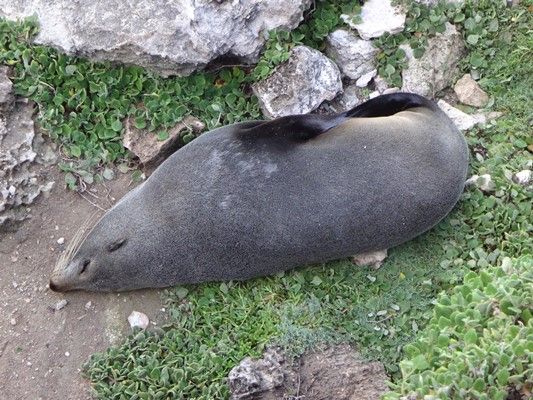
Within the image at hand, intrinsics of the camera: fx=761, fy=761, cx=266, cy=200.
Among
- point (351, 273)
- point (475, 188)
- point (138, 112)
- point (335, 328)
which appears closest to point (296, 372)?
point (335, 328)

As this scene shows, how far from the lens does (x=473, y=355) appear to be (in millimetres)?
3283

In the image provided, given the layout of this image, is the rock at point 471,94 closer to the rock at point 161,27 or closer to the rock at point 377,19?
the rock at point 377,19

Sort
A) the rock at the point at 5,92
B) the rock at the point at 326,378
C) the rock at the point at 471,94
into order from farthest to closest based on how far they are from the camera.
A: the rock at the point at 471,94 → the rock at the point at 5,92 → the rock at the point at 326,378

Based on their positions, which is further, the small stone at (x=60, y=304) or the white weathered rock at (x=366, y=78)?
the white weathered rock at (x=366, y=78)

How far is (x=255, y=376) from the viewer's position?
4902 millimetres

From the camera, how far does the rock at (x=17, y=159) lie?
223 inches

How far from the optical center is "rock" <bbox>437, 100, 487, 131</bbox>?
19.2 ft

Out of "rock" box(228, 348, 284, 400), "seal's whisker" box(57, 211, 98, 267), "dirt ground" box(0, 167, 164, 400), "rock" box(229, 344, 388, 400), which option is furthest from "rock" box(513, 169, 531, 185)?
"seal's whisker" box(57, 211, 98, 267)

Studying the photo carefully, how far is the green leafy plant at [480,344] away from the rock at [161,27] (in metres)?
2.82

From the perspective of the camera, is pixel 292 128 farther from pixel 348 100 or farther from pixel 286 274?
pixel 286 274

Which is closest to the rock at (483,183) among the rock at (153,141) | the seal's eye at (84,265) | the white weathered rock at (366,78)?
the white weathered rock at (366,78)

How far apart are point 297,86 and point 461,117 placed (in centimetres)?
129

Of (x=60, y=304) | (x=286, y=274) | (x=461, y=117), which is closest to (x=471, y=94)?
(x=461, y=117)

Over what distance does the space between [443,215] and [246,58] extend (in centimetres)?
195
